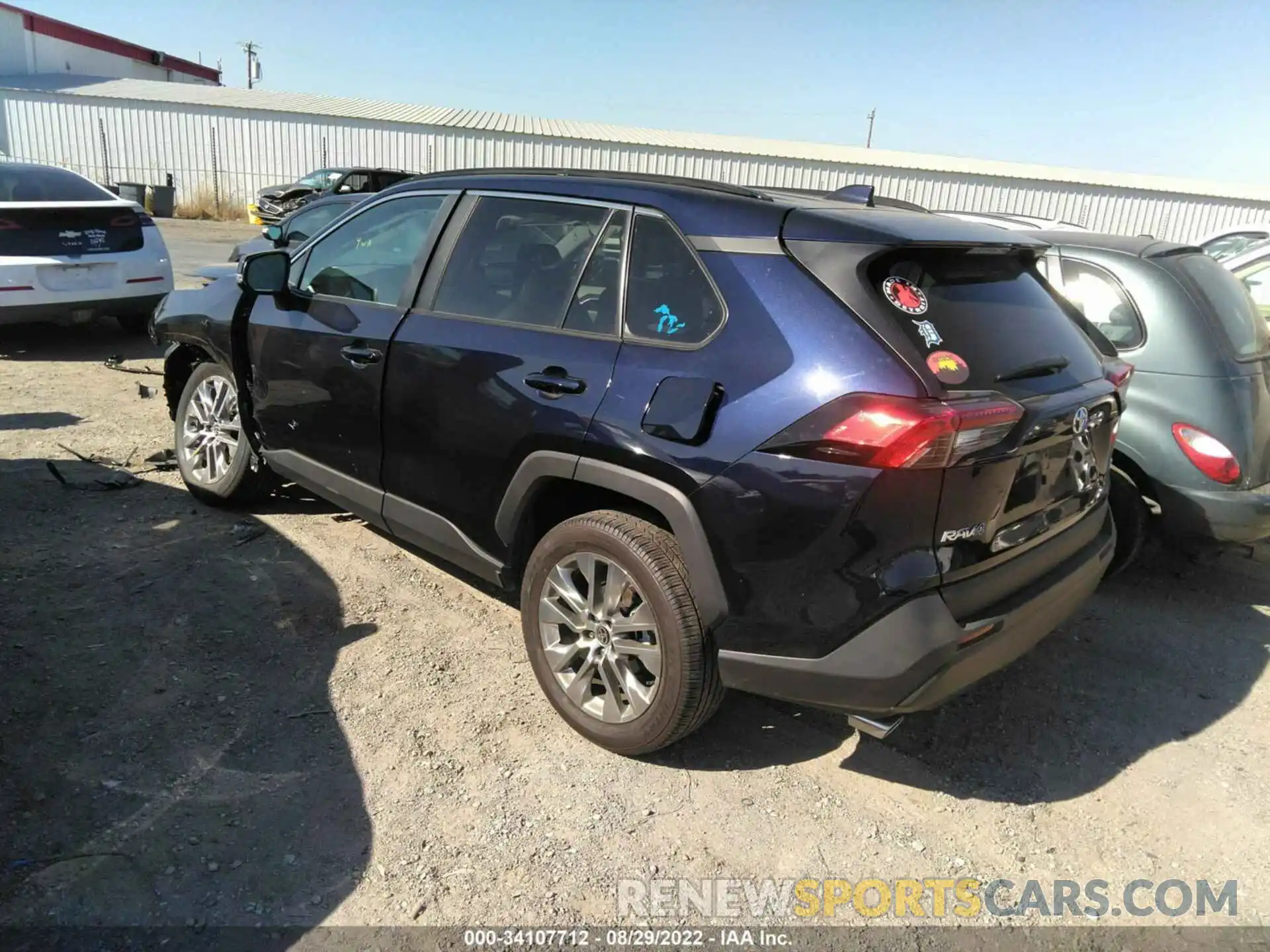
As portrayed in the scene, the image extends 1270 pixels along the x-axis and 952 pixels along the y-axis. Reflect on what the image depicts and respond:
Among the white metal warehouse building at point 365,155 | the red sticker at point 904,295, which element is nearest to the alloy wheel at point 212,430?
the red sticker at point 904,295

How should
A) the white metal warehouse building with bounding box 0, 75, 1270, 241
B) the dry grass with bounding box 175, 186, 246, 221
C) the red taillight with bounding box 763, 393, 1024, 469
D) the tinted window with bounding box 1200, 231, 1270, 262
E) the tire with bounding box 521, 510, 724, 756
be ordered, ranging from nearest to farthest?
the red taillight with bounding box 763, 393, 1024, 469 < the tire with bounding box 521, 510, 724, 756 < the tinted window with bounding box 1200, 231, 1270, 262 < the dry grass with bounding box 175, 186, 246, 221 < the white metal warehouse building with bounding box 0, 75, 1270, 241

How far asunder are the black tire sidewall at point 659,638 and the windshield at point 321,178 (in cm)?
2134

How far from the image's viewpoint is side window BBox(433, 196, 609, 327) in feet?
10.4

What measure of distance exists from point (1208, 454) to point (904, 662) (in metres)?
2.47

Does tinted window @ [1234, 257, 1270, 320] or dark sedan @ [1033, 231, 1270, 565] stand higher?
tinted window @ [1234, 257, 1270, 320]

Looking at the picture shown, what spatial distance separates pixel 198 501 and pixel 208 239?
19.2m

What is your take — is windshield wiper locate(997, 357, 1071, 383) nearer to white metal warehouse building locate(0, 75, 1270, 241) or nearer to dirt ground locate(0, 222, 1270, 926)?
dirt ground locate(0, 222, 1270, 926)

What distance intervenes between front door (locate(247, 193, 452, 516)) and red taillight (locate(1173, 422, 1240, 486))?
342 cm

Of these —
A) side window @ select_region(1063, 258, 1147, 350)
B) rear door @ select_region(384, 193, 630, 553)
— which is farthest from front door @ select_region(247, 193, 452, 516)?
side window @ select_region(1063, 258, 1147, 350)

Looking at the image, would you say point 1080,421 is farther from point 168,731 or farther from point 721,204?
point 168,731

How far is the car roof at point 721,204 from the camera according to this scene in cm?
270

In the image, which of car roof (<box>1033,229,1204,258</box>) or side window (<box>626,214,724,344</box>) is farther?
car roof (<box>1033,229,1204,258</box>)

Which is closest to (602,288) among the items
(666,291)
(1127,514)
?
(666,291)

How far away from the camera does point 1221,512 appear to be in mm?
3924
